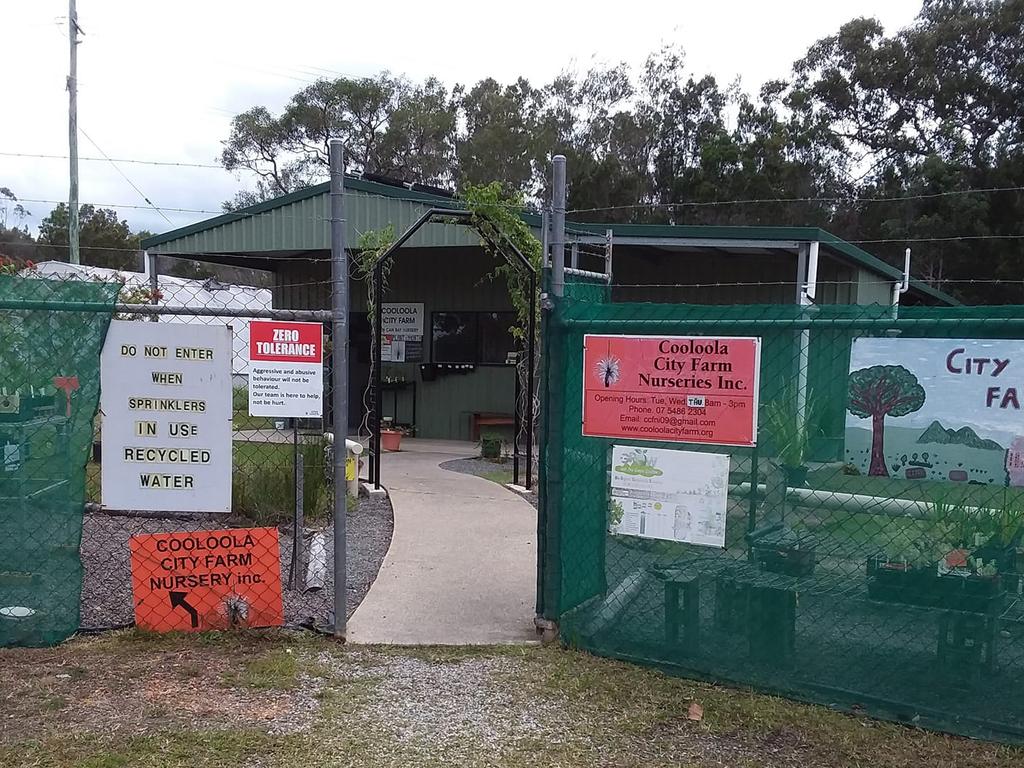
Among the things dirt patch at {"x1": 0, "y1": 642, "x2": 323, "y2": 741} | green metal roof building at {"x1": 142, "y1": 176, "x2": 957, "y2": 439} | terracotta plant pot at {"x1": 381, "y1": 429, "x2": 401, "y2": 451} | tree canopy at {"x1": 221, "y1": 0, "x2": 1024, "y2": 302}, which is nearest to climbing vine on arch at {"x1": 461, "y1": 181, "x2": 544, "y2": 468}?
green metal roof building at {"x1": 142, "y1": 176, "x2": 957, "y2": 439}

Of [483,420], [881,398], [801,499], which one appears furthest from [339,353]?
[483,420]

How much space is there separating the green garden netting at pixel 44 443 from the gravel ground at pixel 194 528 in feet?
1.27

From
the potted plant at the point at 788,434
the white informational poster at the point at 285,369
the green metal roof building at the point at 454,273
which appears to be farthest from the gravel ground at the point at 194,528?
the green metal roof building at the point at 454,273

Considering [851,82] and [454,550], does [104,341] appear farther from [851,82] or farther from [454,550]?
[851,82]

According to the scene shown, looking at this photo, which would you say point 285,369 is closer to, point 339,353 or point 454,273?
point 339,353

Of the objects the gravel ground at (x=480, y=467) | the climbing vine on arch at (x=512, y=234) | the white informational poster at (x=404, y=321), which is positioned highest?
the climbing vine on arch at (x=512, y=234)

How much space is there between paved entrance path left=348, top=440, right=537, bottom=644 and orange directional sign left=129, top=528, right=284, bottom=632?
54 cm

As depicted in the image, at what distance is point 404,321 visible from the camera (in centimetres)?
1420

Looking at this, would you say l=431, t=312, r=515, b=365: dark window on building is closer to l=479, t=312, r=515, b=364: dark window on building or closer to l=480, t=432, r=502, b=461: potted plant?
l=479, t=312, r=515, b=364: dark window on building

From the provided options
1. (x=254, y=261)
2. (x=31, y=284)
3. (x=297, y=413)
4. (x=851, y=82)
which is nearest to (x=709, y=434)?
(x=297, y=413)

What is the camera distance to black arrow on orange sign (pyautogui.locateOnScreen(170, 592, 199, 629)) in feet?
13.8

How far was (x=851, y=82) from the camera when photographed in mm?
37844

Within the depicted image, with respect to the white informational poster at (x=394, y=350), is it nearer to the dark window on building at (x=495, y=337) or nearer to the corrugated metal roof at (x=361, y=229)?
the dark window on building at (x=495, y=337)

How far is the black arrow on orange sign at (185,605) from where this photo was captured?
4.20 m
